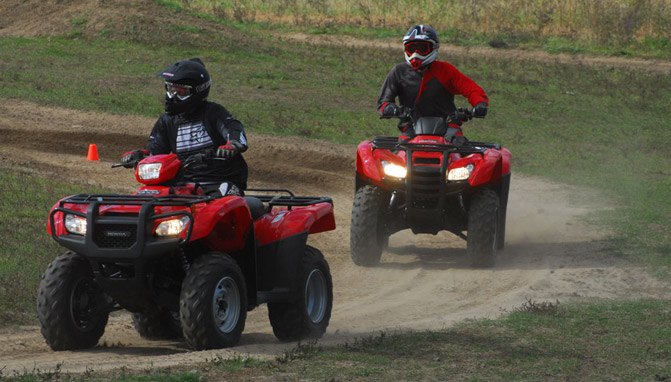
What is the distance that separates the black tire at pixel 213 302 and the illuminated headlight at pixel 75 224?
2.48ft

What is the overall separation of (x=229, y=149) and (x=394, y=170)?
4.34 metres

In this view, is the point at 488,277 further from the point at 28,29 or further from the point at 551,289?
the point at 28,29

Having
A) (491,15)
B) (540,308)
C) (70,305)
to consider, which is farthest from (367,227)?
(491,15)

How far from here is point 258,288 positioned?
364 inches

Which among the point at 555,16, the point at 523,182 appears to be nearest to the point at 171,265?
the point at 523,182

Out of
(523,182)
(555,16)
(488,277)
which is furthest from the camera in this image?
(555,16)

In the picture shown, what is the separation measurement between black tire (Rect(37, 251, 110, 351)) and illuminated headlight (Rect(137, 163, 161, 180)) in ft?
2.32

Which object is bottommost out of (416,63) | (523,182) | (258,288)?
(523,182)

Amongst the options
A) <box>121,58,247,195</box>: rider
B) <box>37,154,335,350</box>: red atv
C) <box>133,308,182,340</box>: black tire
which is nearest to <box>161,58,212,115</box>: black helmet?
<box>121,58,247,195</box>: rider

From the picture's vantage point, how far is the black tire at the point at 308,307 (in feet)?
30.5

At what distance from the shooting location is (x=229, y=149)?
29.4 feet

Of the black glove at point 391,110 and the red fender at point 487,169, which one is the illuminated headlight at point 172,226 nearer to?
the red fender at point 487,169

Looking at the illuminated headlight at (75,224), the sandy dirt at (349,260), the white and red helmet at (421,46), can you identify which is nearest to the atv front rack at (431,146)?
the white and red helmet at (421,46)

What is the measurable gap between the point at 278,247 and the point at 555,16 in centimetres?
2915
